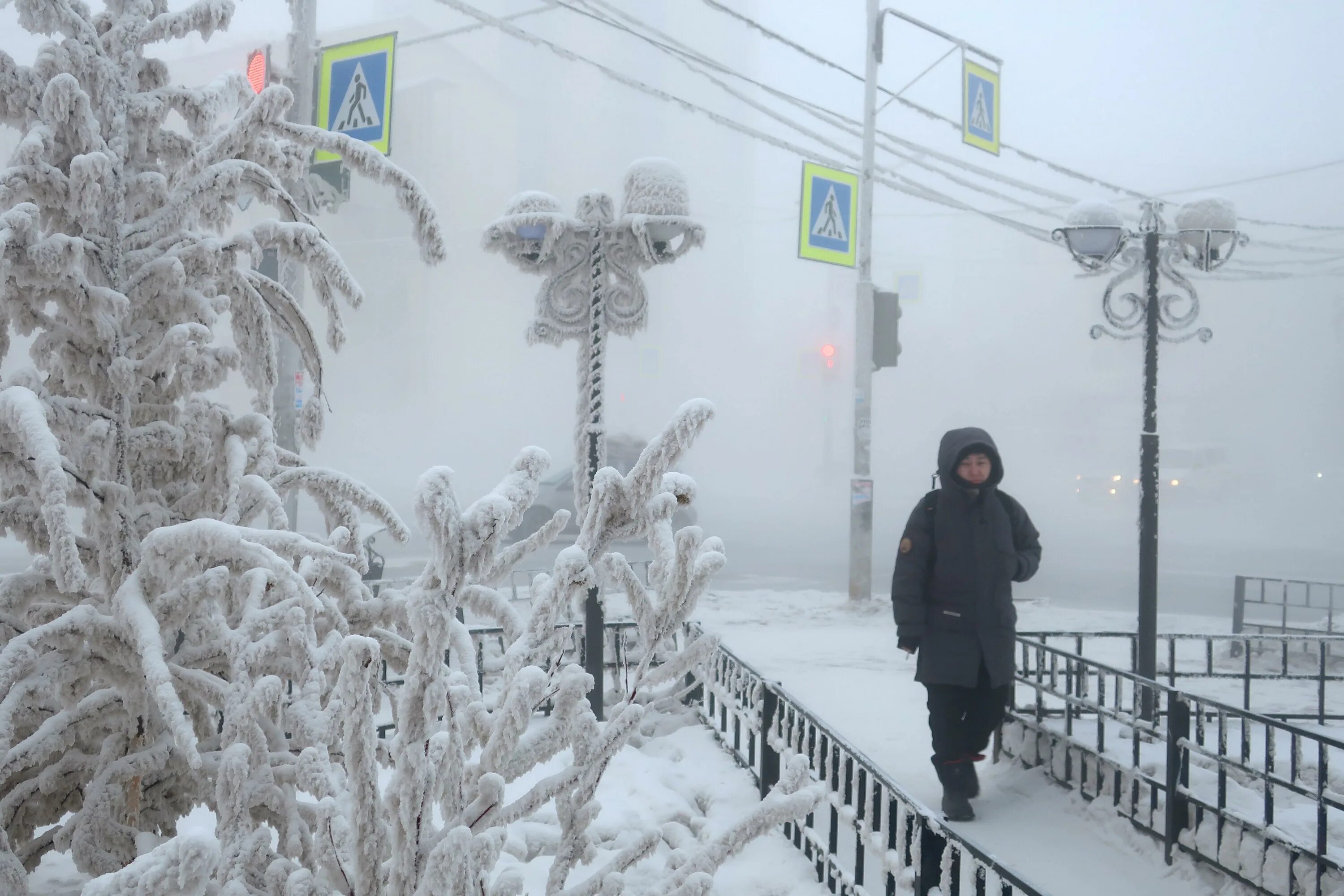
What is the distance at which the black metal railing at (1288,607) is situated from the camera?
32.9 feet

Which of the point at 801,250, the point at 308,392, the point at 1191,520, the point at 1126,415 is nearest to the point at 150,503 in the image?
the point at 308,392

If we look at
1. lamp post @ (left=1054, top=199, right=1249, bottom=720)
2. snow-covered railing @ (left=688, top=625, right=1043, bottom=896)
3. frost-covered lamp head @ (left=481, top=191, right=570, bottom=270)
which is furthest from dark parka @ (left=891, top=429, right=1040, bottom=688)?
frost-covered lamp head @ (left=481, top=191, right=570, bottom=270)

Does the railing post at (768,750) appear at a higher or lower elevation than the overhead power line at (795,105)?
lower

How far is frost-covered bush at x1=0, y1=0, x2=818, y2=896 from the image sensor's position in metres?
1.72

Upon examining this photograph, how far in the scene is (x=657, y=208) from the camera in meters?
6.78

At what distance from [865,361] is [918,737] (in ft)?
25.0

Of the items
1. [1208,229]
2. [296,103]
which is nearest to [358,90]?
[296,103]

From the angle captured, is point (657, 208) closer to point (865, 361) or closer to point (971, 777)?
point (971, 777)

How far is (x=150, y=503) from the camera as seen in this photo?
2.71 m

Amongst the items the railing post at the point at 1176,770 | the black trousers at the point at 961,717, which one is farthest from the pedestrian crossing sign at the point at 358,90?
the railing post at the point at 1176,770

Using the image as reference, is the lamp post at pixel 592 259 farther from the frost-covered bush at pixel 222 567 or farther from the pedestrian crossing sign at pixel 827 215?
the pedestrian crossing sign at pixel 827 215

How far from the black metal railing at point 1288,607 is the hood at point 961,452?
5.11m

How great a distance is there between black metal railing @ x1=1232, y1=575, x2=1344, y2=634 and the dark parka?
16.5 ft

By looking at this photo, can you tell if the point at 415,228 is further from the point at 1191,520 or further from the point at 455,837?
the point at 1191,520
